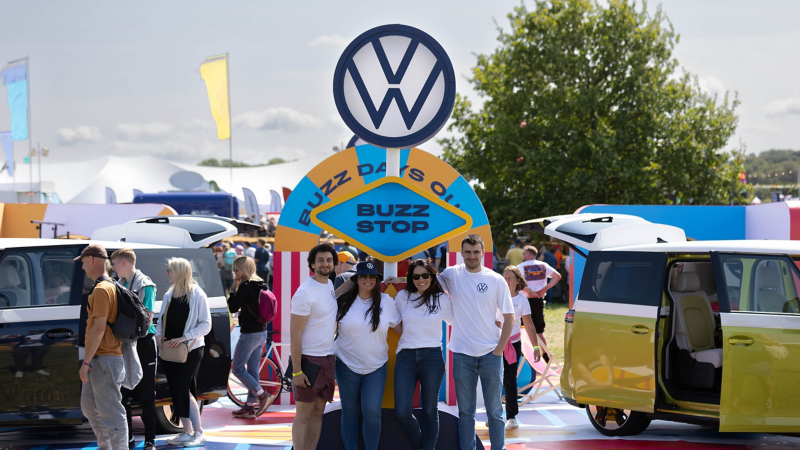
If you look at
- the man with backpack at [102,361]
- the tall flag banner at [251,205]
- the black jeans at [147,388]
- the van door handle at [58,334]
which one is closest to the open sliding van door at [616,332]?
the black jeans at [147,388]

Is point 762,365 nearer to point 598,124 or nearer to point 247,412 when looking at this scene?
point 247,412

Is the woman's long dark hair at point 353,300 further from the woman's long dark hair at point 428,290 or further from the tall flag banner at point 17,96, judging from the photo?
the tall flag banner at point 17,96

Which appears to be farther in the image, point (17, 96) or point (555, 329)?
point (17, 96)

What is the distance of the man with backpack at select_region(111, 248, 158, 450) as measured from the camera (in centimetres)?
596

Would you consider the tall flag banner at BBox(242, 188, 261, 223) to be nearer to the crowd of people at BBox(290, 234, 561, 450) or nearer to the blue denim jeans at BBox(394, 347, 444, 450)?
the crowd of people at BBox(290, 234, 561, 450)

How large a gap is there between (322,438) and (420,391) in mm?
773

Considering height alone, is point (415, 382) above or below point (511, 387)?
above

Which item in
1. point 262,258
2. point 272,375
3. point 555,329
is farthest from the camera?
point 262,258

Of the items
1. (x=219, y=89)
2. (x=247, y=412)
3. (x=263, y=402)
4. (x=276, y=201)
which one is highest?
(x=219, y=89)

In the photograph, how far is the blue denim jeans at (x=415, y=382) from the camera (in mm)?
5129

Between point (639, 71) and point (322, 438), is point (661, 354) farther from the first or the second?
point (639, 71)

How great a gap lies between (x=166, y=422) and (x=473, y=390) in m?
3.17

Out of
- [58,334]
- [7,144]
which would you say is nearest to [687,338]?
[58,334]

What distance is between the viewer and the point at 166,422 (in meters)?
7.06
